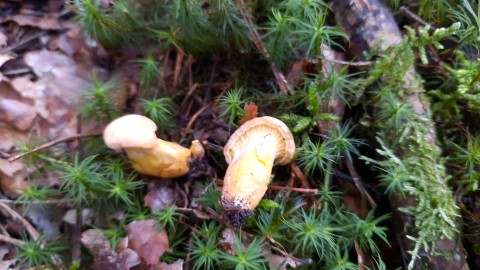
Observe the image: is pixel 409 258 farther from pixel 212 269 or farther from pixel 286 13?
pixel 286 13

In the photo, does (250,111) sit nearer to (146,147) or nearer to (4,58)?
(146,147)

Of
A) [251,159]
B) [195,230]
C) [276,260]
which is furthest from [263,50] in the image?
[276,260]

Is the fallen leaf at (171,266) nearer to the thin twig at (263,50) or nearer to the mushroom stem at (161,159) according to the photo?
the mushroom stem at (161,159)

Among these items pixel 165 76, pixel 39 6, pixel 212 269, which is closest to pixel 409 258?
pixel 212 269

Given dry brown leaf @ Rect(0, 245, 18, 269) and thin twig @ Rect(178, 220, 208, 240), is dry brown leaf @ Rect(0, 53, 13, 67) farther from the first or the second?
thin twig @ Rect(178, 220, 208, 240)

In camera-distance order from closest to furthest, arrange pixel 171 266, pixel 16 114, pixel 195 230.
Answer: pixel 171 266
pixel 195 230
pixel 16 114

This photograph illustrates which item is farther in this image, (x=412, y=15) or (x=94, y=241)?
(x=412, y=15)

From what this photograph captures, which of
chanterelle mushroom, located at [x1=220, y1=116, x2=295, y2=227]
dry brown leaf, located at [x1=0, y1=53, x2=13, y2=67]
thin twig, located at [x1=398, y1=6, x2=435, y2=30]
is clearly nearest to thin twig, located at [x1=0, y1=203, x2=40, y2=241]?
dry brown leaf, located at [x1=0, y1=53, x2=13, y2=67]
